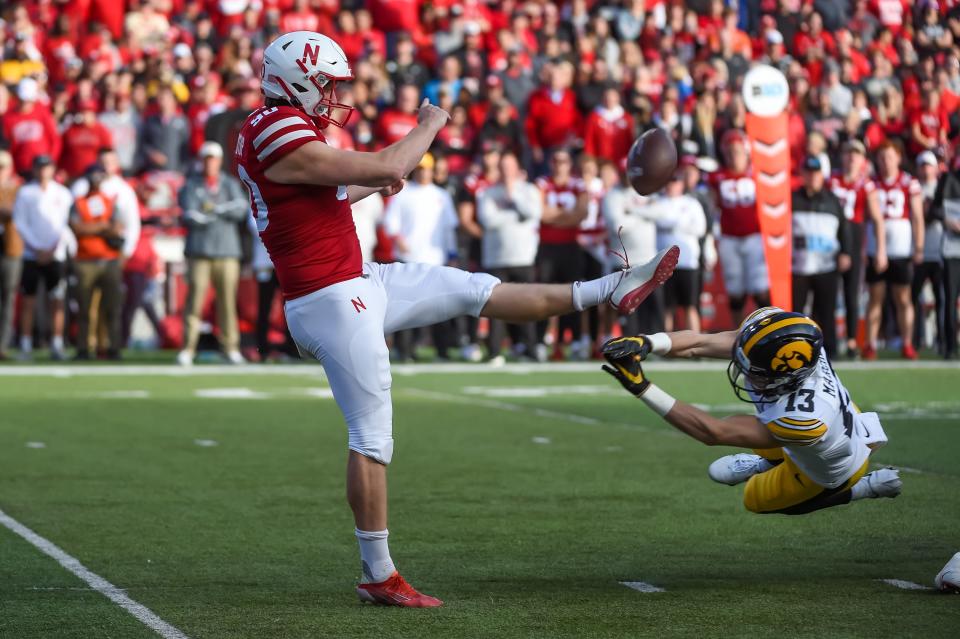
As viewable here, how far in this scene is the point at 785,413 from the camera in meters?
5.93

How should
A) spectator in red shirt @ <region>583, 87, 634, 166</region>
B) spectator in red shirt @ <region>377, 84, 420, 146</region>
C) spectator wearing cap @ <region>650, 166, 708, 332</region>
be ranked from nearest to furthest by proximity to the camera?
spectator wearing cap @ <region>650, 166, 708, 332</region>
spectator in red shirt @ <region>377, 84, 420, 146</region>
spectator in red shirt @ <region>583, 87, 634, 166</region>

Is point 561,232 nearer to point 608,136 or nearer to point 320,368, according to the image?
point 608,136

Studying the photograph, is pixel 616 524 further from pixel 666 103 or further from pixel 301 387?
pixel 666 103

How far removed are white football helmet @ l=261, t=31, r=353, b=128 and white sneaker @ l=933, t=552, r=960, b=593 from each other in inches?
105

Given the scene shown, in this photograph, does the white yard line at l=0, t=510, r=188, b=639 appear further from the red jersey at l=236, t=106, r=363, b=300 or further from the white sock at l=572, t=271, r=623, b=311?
the white sock at l=572, t=271, r=623, b=311

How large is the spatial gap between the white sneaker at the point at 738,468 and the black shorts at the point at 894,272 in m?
11.4

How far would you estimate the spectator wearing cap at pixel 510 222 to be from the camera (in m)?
16.9

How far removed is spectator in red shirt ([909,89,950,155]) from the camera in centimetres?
1616

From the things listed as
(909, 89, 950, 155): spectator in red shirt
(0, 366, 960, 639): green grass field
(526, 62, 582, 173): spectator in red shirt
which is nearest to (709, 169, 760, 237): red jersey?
(909, 89, 950, 155): spectator in red shirt

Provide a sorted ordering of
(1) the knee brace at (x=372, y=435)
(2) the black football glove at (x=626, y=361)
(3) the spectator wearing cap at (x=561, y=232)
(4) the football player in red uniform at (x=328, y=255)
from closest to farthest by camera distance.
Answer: (2) the black football glove at (x=626, y=361), (4) the football player in red uniform at (x=328, y=255), (1) the knee brace at (x=372, y=435), (3) the spectator wearing cap at (x=561, y=232)

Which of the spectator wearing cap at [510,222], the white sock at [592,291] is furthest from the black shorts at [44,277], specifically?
the white sock at [592,291]

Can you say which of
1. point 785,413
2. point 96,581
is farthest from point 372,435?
point 785,413

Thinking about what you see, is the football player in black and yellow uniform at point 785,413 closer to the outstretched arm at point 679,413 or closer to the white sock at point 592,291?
the outstretched arm at point 679,413

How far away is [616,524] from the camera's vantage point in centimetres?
752
